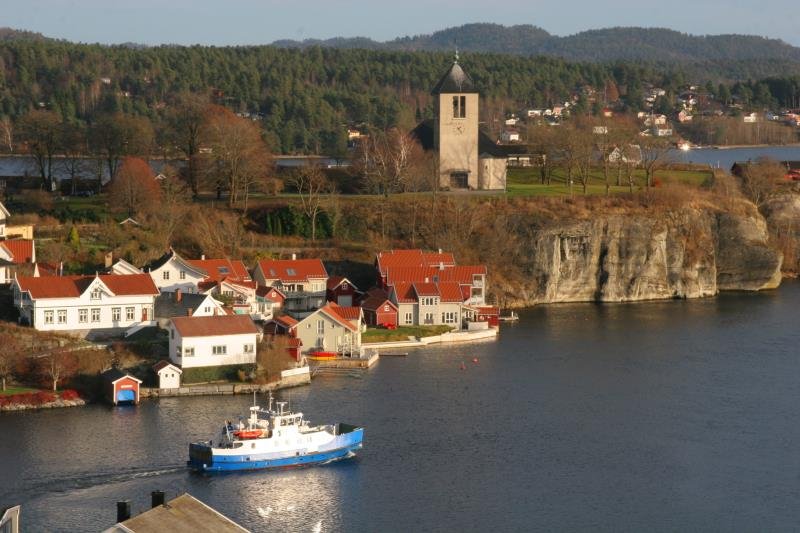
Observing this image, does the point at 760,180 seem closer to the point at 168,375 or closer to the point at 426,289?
the point at 426,289

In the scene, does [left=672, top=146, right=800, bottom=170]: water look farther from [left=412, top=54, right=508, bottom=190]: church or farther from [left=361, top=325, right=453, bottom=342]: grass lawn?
[left=361, top=325, right=453, bottom=342]: grass lawn

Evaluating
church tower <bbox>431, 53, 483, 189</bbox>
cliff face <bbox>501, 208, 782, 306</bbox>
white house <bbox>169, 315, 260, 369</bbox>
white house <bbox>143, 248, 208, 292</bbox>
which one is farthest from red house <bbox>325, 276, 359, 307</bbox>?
church tower <bbox>431, 53, 483, 189</bbox>

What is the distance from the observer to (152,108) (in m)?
93.6

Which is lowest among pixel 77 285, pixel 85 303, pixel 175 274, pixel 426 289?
pixel 426 289

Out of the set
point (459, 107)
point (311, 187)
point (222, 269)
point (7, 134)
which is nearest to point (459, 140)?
point (459, 107)

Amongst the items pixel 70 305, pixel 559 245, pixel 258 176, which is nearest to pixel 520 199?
pixel 559 245

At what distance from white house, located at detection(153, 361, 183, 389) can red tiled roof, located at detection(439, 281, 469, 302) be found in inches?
410

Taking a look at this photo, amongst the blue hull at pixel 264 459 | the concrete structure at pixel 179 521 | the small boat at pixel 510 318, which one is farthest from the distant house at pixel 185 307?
the concrete structure at pixel 179 521

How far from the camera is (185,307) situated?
36906 mm

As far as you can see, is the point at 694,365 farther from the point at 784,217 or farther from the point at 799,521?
the point at 784,217

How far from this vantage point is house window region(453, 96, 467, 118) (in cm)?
5409

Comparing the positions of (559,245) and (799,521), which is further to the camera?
(559,245)

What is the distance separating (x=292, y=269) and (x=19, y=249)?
780cm

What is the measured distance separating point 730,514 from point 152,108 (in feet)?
238
